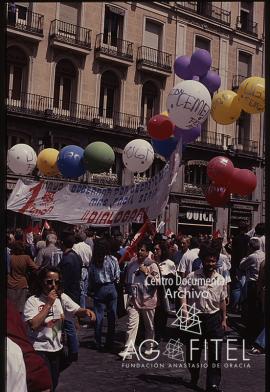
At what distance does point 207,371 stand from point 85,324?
3456 millimetres

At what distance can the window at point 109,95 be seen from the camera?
22672mm

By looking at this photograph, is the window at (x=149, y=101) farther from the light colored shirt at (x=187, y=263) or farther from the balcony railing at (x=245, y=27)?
the light colored shirt at (x=187, y=263)

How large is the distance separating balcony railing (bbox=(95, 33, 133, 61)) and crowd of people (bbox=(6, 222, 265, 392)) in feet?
45.3

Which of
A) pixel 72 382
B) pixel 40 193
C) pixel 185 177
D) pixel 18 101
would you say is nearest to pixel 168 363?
pixel 72 382

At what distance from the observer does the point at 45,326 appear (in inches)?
167

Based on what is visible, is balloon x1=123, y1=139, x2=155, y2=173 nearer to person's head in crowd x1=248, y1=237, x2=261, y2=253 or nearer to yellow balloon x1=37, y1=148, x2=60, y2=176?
yellow balloon x1=37, y1=148, x2=60, y2=176

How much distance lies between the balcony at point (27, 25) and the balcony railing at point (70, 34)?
534 millimetres

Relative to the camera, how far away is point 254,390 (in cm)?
533

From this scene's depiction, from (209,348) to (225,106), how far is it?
12.9 feet

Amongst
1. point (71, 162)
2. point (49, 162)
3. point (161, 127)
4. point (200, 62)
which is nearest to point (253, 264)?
point (161, 127)

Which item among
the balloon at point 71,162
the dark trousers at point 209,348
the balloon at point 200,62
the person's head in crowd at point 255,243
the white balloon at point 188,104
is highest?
the balloon at point 200,62

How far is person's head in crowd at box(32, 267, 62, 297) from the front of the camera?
4.22m

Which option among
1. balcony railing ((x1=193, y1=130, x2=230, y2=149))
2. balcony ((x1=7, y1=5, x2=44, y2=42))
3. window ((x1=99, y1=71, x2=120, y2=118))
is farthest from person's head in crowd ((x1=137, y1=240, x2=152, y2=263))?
balcony railing ((x1=193, y1=130, x2=230, y2=149))

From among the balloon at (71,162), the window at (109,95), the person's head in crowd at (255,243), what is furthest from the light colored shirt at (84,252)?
the window at (109,95)
